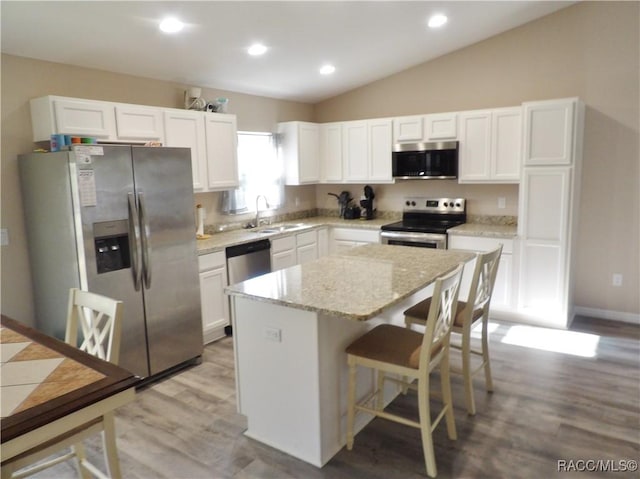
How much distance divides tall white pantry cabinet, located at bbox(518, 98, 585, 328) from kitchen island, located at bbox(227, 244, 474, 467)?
1.96 m

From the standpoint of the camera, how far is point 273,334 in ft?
7.95

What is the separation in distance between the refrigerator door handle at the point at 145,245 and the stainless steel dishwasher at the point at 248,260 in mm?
939

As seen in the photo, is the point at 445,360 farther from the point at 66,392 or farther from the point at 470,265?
the point at 470,265

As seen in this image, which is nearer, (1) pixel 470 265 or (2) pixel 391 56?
(1) pixel 470 265

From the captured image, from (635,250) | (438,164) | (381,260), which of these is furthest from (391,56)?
(635,250)

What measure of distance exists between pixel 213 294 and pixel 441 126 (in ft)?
9.48

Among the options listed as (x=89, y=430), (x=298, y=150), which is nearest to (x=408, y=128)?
(x=298, y=150)

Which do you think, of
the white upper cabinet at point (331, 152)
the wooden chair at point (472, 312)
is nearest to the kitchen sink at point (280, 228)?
the white upper cabinet at point (331, 152)

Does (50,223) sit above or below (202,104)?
below

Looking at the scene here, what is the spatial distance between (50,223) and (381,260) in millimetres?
2271

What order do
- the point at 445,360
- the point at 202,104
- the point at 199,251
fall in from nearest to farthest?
1. the point at 445,360
2. the point at 199,251
3. the point at 202,104

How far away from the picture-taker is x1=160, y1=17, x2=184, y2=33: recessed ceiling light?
314 cm

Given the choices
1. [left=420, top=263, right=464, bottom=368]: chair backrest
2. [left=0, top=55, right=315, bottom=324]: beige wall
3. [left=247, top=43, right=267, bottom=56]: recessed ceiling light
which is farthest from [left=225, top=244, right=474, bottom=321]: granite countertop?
[left=247, top=43, right=267, bottom=56]: recessed ceiling light

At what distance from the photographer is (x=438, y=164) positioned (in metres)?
4.81
